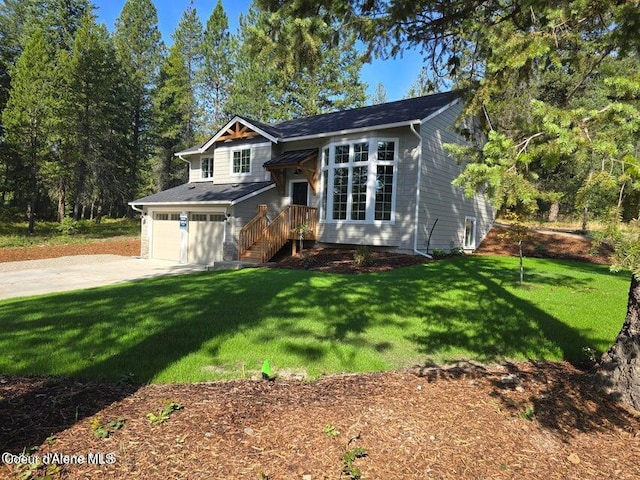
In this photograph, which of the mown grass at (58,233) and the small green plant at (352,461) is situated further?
the mown grass at (58,233)

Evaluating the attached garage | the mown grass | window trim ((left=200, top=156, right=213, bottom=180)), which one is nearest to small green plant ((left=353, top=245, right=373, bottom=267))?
the attached garage

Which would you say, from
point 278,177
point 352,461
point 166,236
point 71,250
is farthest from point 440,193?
point 71,250

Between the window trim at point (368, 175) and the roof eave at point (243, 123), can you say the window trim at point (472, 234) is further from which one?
the roof eave at point (243, 123)

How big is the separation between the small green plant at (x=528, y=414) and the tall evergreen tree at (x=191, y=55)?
36122 millimetres

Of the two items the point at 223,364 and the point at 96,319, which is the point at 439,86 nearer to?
the point at 223,364

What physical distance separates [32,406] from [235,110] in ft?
106

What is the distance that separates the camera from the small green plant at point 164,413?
9.37 ft

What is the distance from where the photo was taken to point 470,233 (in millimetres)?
16953

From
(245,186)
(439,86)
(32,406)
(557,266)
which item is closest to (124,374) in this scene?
(32,406)

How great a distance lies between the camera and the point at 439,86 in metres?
7.38

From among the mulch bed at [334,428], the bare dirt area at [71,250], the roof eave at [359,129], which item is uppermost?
the roof eave at [359,129]

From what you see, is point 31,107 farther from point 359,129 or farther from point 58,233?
point 359,129

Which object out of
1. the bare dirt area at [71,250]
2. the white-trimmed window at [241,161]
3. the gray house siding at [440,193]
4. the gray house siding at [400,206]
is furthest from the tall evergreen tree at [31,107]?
the gray house siding at [440,193]

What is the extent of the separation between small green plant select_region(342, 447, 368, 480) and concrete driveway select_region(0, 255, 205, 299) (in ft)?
30.6
